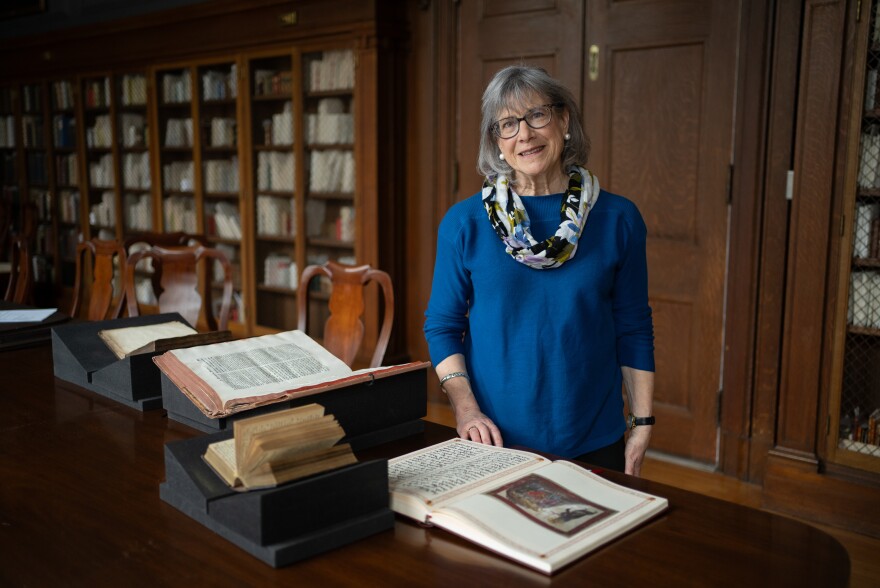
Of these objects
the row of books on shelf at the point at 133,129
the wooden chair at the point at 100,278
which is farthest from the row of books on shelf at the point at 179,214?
the wooden chair at the point at 100,278

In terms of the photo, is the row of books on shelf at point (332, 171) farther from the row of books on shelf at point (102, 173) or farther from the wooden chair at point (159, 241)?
the row of books on shelf at point (102, 173)

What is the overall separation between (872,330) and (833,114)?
0.81m

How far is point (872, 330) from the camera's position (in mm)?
3012

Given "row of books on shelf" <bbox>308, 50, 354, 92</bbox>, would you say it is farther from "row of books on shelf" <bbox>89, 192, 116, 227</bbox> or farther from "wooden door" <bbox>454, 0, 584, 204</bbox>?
"row of books on shelf" <bbox>89, 192, 116, 227</bbox>

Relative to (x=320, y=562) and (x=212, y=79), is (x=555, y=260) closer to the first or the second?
(x=320, y=562)

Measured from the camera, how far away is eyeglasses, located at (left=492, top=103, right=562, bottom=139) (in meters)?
1.77

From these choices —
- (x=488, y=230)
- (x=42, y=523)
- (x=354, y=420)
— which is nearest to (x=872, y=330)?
(x=488, y=230)

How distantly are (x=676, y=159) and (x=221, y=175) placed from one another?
3.25 metres

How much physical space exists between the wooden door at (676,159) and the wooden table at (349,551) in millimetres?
2427

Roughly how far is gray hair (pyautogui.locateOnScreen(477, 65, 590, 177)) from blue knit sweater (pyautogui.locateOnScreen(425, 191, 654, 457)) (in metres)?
0.10

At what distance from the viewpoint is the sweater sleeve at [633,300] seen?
6.02ft

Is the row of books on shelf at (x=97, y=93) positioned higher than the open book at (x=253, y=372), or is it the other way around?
the row of books on shelf at (x=97, y=93)

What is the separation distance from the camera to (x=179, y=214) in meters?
6.00

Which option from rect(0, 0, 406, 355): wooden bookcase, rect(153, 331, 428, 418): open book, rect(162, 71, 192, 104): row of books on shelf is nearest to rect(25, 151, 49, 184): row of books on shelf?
rect(0, 0, 406, 355): wooden bookcase
